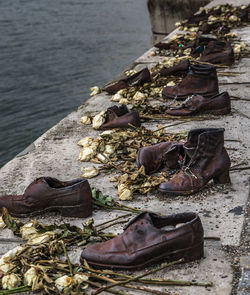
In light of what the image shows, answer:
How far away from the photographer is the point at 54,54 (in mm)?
13023

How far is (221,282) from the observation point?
2.20 meters

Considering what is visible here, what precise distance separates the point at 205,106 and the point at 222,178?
134cm

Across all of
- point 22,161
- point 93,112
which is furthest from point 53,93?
point 22,161

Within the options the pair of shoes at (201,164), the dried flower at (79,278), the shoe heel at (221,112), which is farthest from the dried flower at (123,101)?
the dried flower at (79,278)

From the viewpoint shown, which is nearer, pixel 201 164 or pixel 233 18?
pixel 201 164

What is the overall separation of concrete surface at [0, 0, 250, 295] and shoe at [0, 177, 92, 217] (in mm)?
62

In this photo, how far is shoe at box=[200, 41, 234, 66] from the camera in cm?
591

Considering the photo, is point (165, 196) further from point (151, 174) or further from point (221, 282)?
point (221, 282)

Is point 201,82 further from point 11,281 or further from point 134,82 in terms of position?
point 11,281

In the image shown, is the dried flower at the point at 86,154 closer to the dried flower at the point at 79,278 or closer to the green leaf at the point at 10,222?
the green leaf at the point at 10,222

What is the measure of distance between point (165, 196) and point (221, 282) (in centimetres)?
93

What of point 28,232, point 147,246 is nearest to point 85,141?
point 28,232

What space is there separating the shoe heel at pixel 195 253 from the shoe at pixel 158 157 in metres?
0.97

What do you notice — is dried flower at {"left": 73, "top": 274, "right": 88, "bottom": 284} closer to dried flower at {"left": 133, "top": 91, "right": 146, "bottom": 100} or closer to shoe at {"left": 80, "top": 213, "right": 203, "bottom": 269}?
shoe at {"left": 80, "top": 213, "right": 203, "bottom": 269}
